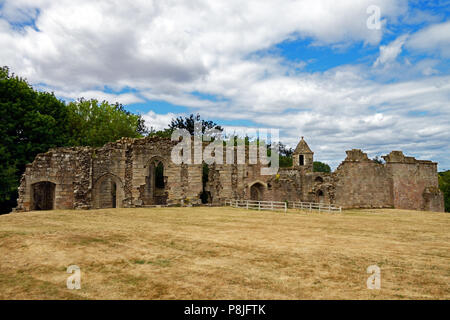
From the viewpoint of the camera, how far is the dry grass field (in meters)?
6.03

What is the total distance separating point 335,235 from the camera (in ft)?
41.3

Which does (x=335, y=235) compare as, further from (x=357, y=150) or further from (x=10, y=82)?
(x=10, y=82)

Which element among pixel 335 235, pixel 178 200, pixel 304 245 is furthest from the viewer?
pixel 178 200

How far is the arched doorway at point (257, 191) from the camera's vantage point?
32375 mm

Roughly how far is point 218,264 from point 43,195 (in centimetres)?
2370

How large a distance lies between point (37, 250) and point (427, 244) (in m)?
13.0

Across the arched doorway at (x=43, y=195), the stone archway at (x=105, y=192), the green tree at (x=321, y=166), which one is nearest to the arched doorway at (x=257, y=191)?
the stone archway at (x=105, y=192)

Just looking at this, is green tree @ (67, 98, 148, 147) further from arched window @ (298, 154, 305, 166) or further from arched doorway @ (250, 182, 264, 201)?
arched window @ (298, 154, 305, 166)

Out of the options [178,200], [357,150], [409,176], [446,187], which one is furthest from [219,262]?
[446,187]

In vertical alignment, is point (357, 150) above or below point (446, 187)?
above

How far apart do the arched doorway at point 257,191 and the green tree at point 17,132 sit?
64.5 ft

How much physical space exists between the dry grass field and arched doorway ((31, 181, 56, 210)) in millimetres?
14975
